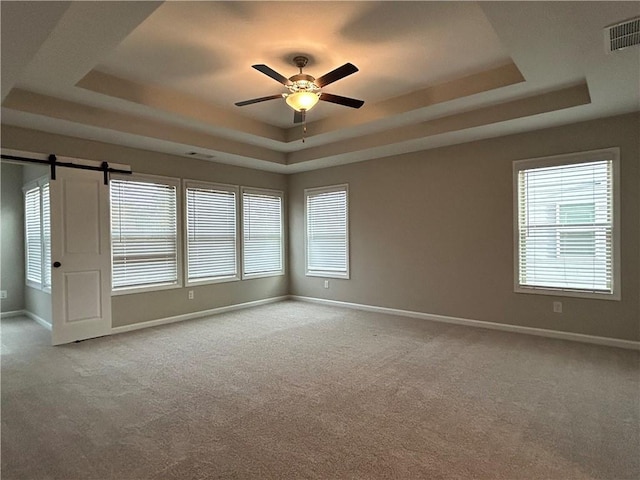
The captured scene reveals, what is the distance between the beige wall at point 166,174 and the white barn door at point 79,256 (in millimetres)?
233

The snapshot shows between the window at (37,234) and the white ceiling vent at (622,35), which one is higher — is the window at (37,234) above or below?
below

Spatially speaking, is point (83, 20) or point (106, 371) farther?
point (106, 371)

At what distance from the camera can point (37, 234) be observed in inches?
217

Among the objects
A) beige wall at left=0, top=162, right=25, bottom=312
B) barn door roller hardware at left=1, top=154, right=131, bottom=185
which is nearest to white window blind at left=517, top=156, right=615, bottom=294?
barn door roller hardware at left=1, top=154, right=131, bottom=185

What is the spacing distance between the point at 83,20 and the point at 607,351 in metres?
5.52

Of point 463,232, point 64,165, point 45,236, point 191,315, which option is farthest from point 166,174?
point 463,232

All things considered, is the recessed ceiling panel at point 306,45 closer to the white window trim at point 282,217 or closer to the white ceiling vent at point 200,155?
the white ceiling vent at point 200,155

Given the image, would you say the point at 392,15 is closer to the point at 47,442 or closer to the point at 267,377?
the point at 267,377

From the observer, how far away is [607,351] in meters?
3.90

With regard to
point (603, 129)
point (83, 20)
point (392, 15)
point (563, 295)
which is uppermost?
point (392, 15)

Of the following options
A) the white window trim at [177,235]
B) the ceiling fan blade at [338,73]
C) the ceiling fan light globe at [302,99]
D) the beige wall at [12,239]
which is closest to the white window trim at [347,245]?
the white window trim at [177,235]

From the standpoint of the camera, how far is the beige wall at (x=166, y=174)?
4.32 m

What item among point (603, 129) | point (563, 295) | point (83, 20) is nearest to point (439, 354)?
point (563, 295)

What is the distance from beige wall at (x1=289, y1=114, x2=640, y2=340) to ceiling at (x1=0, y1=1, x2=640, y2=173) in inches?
11.2
